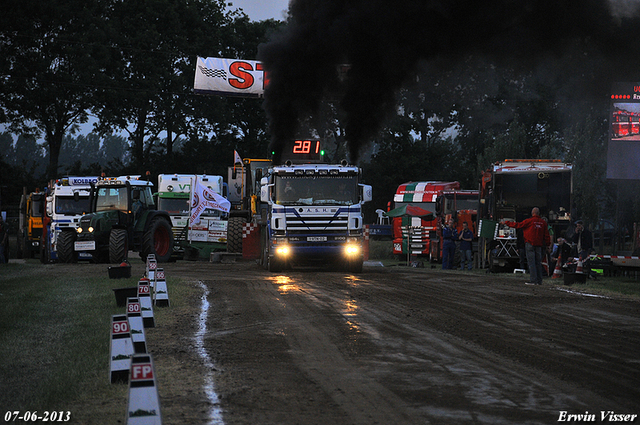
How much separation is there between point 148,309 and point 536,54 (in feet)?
36.1

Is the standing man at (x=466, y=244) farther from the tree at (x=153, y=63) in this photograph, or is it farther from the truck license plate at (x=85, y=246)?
the tree at (x=153, y=63)

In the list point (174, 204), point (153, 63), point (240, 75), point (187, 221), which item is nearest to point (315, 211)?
point (187, 221)

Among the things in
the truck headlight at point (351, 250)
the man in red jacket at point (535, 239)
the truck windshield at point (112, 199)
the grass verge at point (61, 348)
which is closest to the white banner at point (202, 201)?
the truck windshield at point (112, 199)

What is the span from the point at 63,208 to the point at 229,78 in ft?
50.0

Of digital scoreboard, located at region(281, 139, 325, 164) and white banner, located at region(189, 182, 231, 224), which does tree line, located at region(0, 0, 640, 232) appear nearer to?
white banner, located at region(189, 182, 231, 224)

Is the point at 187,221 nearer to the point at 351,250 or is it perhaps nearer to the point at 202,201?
the point at 202,201

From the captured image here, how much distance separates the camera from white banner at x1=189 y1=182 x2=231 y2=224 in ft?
97.7

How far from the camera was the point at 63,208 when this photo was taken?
30.0 meters

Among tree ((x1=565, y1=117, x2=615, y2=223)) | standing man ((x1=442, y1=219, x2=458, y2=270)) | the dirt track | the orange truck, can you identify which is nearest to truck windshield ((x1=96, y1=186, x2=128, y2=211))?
the orange truck

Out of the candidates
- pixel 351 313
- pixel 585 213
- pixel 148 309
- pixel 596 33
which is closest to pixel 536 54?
pixel 596 33

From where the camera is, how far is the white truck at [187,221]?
→ 1243 inches

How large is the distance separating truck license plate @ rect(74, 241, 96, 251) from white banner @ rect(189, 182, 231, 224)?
5.25 m

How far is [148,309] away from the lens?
11.4 metres

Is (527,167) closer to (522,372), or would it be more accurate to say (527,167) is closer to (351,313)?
(351,313)
